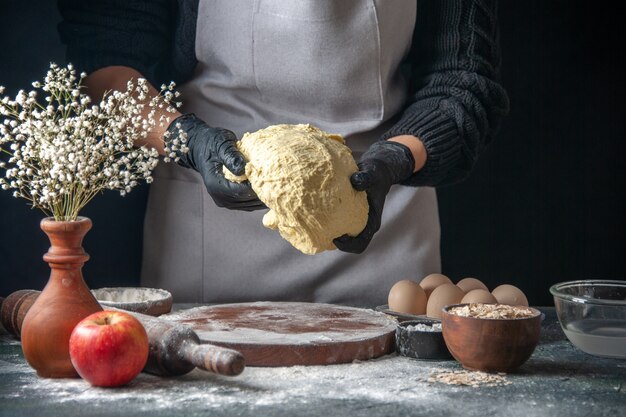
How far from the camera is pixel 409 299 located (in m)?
2.10

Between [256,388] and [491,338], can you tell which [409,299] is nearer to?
[491,338]

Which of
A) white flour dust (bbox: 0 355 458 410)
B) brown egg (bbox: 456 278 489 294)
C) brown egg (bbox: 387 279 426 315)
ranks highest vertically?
brown egg (bbox: 456 278 489 294)

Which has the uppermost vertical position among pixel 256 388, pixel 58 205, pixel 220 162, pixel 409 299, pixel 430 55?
pixel 430 55

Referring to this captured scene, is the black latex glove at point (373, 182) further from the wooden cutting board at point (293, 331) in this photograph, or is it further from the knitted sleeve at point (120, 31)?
the knitted sleeve at point (120, 31)

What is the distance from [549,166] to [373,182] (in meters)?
2.06


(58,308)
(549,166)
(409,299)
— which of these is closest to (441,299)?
(409,299)

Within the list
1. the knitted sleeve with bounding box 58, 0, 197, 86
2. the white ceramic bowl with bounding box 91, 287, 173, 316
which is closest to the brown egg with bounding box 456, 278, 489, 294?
the white ceramic bowl with bounding box 91, 287, 173, 316

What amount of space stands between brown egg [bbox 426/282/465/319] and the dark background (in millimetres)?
1758

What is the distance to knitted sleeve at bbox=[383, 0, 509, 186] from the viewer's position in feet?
7.68

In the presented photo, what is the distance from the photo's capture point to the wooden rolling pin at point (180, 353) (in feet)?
5.15

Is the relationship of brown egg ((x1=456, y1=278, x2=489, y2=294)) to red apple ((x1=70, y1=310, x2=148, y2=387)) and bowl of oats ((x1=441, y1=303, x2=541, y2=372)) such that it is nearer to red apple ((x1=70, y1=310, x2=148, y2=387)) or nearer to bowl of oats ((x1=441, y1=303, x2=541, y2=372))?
bowl of oats ((x1=441, y1=303, x2=541, y2=372))

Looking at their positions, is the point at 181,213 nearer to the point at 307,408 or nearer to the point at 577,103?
the point at 307,408

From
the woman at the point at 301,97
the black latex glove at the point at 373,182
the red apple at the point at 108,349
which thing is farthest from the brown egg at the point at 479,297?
the red apple at the point at 108,349

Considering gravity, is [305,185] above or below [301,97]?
below
